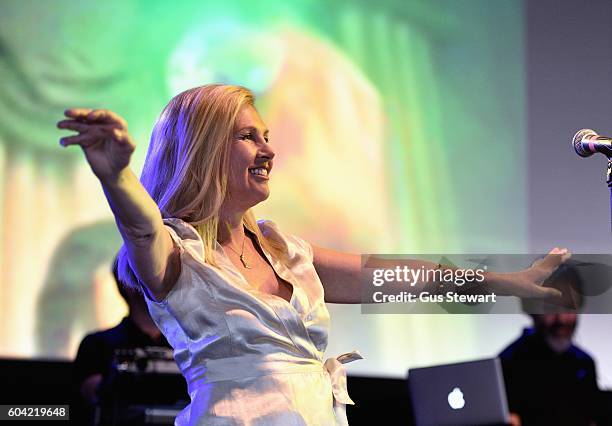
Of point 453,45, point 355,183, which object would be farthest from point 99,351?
point 453,45

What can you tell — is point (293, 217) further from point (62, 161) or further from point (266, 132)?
point (266, 132)

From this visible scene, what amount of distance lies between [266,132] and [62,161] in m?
2.70

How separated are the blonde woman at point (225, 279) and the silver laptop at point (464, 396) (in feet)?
5.47

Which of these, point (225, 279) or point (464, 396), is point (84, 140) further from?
point (464, 396)

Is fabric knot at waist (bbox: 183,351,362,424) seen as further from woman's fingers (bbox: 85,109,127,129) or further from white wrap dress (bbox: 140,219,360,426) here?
woman's fingers (bbox: 85,109,127,129)

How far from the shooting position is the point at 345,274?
2119 millimetres

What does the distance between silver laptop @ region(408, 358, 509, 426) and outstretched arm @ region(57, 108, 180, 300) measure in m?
2.08

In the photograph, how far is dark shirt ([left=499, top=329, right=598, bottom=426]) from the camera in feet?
14.5

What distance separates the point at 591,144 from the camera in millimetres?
2023

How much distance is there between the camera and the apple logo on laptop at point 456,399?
3.58m

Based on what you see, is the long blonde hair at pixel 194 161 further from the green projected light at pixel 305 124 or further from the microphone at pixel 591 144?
the green projected light at pixel 305 124

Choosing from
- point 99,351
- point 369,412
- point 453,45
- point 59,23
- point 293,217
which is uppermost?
point 59,23

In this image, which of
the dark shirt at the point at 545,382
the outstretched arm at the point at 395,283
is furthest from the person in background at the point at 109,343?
the outstretched arm at the point at 395,283

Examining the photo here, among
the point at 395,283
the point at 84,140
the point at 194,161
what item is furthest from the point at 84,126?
the point at 395,283
